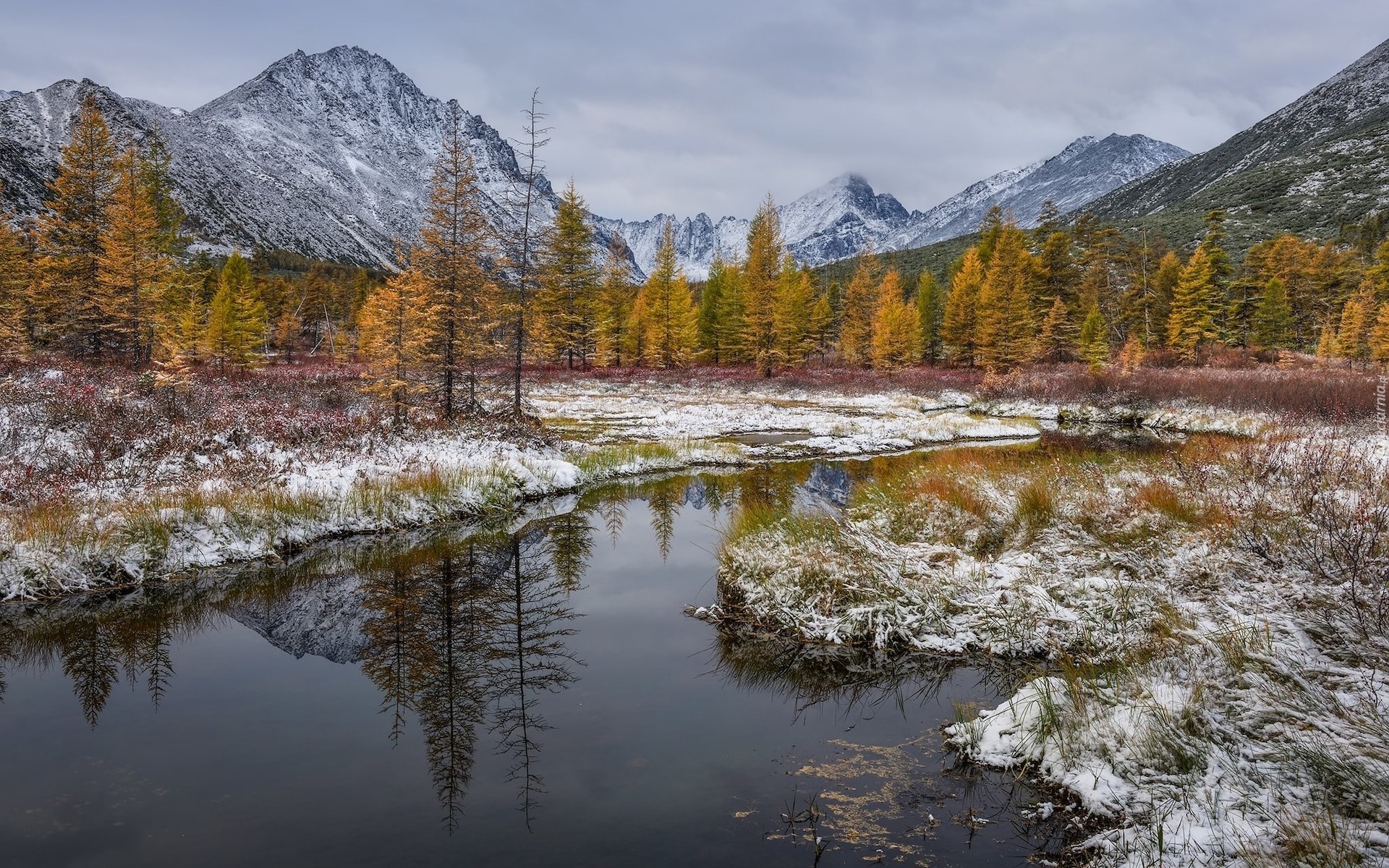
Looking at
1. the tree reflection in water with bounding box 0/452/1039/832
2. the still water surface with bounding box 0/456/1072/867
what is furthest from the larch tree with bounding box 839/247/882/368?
the still water surface with bounding box 0/456/1072/867

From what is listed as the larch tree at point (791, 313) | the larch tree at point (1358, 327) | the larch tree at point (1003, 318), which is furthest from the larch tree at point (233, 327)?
the larch tree at point (1358, 327)

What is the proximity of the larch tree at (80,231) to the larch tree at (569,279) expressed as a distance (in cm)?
2574

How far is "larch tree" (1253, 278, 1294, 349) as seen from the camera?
55.8m

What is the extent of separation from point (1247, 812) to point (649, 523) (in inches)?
438

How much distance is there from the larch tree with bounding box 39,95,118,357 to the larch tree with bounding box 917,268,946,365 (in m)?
57.9

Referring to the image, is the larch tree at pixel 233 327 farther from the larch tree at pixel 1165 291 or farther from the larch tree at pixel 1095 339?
the larch tree at pixel 1165 291

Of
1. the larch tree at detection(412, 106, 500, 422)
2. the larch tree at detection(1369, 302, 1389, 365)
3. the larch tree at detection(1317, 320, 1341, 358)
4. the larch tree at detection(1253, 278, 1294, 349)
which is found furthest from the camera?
the larch tree at detection(1253, 278, 1294, 349)

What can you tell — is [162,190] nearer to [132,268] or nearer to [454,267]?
[132,268]

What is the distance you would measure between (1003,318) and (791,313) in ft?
56.3

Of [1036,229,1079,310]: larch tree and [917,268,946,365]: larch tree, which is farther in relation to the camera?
[917,268,946,365]: larch tree

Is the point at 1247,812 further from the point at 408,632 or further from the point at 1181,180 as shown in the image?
the point at 1181,180

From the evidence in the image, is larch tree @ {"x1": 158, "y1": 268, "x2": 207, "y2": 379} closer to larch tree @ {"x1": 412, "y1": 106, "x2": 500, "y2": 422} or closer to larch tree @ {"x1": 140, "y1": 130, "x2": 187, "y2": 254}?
larch tree @ {"x1": 140, "y1": 130, "x2": 187, "y2": 254}

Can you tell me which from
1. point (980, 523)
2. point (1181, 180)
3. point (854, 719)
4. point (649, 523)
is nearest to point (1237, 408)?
point (980, 523)

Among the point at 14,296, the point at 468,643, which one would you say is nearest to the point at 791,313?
the point at 14,296
